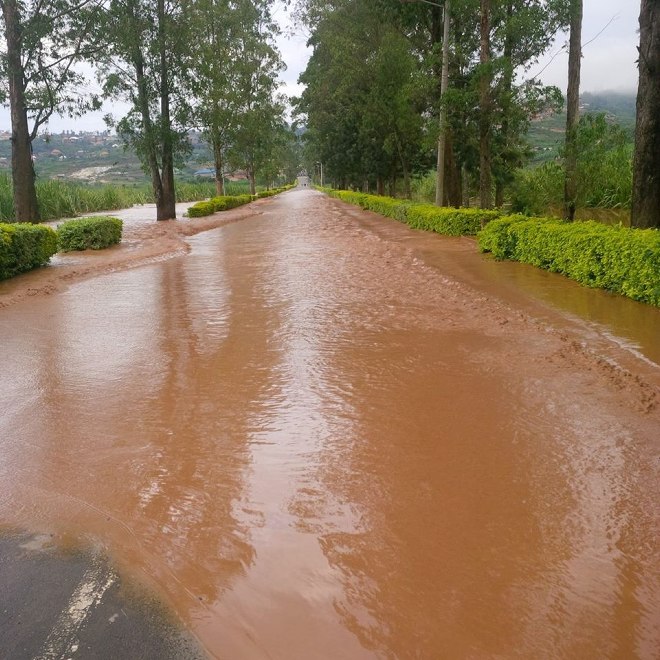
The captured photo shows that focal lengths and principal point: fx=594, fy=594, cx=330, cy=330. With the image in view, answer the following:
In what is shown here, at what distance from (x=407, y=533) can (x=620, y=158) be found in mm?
14358

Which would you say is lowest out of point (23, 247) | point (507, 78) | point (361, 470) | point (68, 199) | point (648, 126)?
point (361, 470)

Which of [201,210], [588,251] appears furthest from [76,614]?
[201,210]

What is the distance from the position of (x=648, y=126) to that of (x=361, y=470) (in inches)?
348

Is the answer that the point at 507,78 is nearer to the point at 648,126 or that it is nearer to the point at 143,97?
the point at 648,126

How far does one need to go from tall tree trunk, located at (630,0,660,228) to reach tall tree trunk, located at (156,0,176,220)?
18486mm

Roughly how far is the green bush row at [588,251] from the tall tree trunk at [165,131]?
625 inches

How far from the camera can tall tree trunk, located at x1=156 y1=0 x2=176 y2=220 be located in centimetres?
2298

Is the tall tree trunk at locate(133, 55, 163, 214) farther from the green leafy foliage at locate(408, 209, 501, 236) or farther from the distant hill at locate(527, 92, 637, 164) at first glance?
the distant hill at locate(527, 92, 637, 164)

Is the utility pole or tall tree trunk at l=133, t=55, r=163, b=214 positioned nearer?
the utility pole

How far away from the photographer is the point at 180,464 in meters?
3.78

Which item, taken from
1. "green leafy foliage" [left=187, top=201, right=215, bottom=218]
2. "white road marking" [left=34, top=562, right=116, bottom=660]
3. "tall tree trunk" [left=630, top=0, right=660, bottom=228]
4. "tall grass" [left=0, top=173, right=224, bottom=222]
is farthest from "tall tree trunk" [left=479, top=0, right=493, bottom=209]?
"tall grass" [left=0, top=173, right=224, bottom=222]

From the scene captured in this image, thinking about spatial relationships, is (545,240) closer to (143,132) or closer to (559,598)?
(559,598)

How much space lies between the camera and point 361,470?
3648mm

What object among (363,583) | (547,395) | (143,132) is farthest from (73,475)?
(143,132)
